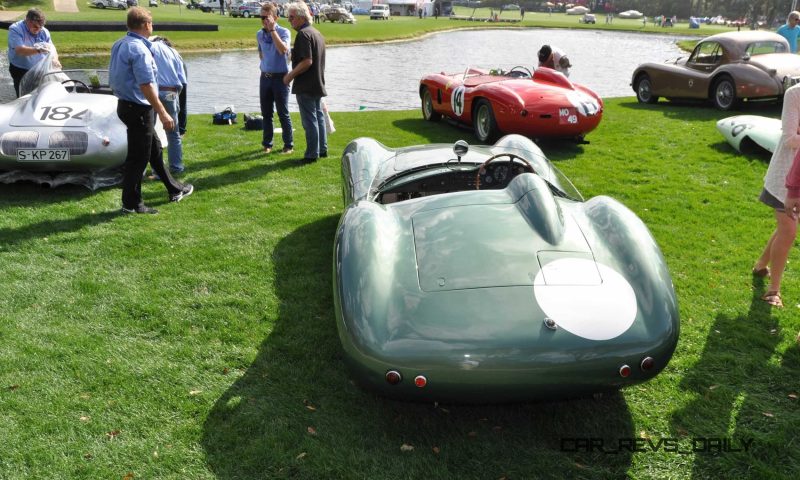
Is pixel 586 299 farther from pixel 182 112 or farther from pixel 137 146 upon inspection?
pixel 182 112

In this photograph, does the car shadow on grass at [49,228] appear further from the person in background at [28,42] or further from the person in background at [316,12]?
the person in background at [316,12]

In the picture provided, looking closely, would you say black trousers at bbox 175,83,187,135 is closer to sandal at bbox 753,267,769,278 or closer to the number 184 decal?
the number 184 decal

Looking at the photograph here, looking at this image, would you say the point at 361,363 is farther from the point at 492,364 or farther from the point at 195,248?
the point at 195,248

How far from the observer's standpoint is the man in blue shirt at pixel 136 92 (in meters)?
5.61

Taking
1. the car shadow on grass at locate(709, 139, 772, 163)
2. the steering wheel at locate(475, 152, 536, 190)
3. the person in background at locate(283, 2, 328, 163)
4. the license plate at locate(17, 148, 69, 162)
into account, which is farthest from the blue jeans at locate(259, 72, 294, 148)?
the car shadow on grass at locate(709, 139, 772, 163)

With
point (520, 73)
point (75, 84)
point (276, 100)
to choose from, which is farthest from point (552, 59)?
point (75, 84)

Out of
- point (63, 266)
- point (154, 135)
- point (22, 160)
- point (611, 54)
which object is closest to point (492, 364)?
point (63, 266)

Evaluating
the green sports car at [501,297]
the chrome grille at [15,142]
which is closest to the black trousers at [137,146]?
the chrome grille at [15,142]

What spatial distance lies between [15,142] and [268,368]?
446 cm

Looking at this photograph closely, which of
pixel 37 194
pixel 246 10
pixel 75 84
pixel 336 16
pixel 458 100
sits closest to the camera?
pixel 37 194

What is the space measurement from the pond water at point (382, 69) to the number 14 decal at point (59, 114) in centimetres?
655

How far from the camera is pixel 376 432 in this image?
3197mm

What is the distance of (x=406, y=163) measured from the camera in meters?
5.08

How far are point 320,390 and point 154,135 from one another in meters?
3.80
